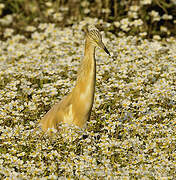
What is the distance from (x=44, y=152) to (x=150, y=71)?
2697 mm

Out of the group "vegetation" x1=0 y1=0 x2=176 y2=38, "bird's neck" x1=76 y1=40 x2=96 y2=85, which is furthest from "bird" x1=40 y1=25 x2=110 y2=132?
"vegetation" x1=0 y1=0 x2=176 y2=38

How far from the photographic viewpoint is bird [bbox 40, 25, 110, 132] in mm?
4516

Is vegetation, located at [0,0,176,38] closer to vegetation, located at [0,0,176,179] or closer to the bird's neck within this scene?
vegetation, located at [0,0,176,179]

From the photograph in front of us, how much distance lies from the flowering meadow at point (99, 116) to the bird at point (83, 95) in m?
0.16

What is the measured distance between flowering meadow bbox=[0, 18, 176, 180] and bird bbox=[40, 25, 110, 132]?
0.16 meters

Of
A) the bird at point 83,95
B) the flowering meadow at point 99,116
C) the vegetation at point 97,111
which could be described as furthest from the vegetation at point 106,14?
the bird at point 83,95

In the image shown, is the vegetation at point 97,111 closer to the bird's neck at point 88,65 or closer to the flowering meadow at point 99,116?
→ the flowering meadow at point 99,116

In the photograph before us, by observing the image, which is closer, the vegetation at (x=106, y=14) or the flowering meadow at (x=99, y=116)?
the flowering meadow at (x=99, y=116)

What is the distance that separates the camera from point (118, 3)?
9.76 meters

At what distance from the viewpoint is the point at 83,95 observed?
15.1ft

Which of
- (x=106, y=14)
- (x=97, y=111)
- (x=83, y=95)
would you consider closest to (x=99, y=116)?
(x=97, y=111)

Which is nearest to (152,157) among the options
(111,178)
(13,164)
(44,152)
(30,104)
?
(111,178)

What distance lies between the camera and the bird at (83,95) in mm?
4516

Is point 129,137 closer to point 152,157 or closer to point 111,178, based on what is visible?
point 152,157
